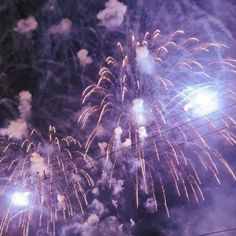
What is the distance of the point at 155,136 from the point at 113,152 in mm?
2222

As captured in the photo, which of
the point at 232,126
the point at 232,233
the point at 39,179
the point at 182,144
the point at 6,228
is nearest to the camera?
the point at 232,126

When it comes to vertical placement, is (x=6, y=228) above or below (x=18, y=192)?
above

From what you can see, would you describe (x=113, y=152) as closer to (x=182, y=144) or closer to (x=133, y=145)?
(x=133, y=145)

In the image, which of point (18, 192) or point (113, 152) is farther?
point (18, 192)

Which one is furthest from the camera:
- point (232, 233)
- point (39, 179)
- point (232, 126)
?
point (232, 233)

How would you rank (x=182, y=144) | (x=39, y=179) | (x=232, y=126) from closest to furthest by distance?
(x=232, y=126) → (x=182, y=144) → (x=39, y=179)

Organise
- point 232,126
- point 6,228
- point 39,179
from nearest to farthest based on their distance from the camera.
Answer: point 232,126 < point 39,179 < point 6,228

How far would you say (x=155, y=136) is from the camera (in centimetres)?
1917

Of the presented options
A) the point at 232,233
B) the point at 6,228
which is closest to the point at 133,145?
the point at 6,228

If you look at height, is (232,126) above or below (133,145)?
below

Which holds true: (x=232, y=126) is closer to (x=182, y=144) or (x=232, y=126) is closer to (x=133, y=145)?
(x=182, y=144)

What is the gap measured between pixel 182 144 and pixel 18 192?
9.99m

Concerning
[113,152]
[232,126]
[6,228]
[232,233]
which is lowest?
[232,126]

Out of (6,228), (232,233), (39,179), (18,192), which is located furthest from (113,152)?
(232,233)
